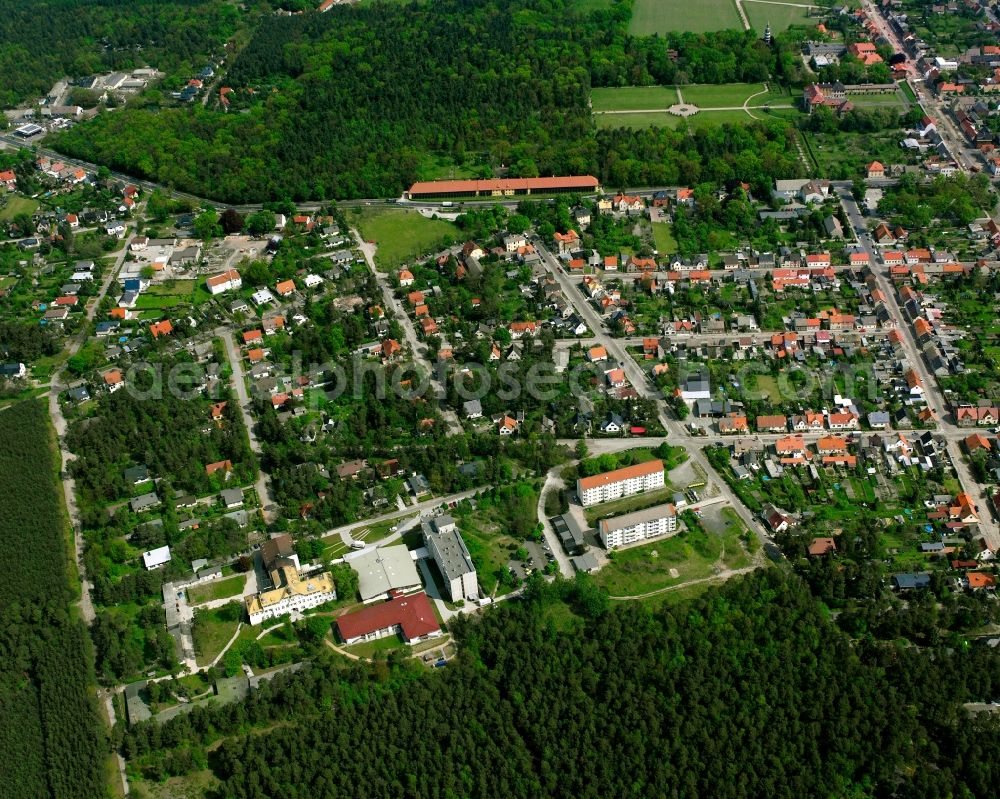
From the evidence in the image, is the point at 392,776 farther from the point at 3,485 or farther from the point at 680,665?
the point at 3,485

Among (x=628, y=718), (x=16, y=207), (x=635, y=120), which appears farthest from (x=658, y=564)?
(x=16, y=207)

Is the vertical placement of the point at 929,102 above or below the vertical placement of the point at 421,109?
below

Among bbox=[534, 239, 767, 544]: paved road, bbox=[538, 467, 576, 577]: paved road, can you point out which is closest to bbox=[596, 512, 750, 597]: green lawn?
bbox=[534, 239, 767, 544]: paved road

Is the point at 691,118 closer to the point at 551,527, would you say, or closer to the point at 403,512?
the point at 551,527

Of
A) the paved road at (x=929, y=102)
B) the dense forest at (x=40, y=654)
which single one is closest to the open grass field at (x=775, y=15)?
the paved road at (x=929, y=102)

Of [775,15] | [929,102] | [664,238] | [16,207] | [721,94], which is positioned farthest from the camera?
[775,15]
